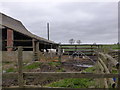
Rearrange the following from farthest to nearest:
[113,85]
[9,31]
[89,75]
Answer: [9,31] → [89,75] → [113,85]

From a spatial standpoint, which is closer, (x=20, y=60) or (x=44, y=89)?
(x=44, y=89)

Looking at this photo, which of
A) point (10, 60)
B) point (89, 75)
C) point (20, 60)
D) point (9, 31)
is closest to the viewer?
point (89, 75)

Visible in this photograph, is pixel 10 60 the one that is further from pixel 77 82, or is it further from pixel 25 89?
pixel 25 89

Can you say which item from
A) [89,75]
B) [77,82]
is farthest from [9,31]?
[89,75]

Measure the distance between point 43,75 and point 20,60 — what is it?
63 cm

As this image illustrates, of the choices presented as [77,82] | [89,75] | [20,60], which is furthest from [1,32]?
[89,75]

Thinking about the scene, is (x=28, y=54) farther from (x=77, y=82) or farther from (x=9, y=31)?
(x=77, y=82)

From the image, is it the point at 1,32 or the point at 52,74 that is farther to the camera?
the point at 1,32

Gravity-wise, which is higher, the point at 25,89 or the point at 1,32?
the point at 1,32

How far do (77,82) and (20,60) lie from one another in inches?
110

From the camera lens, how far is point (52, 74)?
2.92m

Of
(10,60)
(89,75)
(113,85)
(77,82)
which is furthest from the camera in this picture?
(10,60)

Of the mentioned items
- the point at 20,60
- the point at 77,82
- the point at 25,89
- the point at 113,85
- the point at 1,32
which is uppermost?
the point at 1,32

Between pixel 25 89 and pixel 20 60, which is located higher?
pixel 20 60
